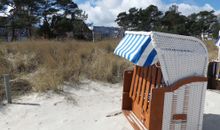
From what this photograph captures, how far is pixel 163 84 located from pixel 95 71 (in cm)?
408

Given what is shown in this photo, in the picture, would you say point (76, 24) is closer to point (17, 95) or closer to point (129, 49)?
point (17, 95)

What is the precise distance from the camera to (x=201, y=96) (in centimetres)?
370

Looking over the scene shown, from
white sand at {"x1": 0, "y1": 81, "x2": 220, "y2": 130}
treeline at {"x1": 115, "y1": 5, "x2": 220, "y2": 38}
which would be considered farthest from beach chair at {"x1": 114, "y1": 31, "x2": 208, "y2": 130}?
treeline at {"x1": 115, "y1": 5, "x2": 220, "y2": 38}

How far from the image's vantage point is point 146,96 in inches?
158

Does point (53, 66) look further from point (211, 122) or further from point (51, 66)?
point (211, 122)

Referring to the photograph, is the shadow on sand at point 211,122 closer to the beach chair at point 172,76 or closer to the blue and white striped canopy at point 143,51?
the beach chair at point 172,76

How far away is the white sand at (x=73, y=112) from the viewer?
4391 mm

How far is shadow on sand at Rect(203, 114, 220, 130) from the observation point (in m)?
4.35

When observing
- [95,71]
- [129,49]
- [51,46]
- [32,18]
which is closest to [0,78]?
[95,71]

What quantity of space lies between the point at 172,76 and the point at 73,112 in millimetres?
2348

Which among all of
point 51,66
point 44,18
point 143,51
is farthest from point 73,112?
point 44,18

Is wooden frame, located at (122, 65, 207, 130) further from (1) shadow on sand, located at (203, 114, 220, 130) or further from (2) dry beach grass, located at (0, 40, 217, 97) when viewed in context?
(2) dry beach grass, located at (0, 40, 217, 97)

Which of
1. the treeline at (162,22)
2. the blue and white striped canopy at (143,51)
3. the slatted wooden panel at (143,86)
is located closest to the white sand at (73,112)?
the slatted wooden panel at (143,86)

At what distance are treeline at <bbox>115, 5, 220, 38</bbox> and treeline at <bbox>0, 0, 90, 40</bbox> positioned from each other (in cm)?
1299
